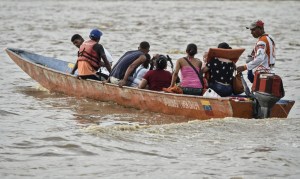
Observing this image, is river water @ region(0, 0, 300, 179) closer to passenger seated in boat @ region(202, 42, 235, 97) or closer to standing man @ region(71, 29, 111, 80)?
standing man @ region(71, 29, 111, 80)

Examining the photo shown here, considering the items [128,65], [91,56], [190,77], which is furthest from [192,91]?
Answer: [91,56]

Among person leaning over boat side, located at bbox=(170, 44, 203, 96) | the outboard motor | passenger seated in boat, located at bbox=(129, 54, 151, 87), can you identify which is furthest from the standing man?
the outboard motor

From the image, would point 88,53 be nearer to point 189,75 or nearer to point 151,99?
point 151,99

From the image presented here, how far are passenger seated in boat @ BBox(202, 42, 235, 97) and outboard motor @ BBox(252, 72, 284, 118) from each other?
0.76 metres

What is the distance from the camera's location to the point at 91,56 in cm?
1207

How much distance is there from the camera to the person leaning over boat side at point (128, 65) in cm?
1127

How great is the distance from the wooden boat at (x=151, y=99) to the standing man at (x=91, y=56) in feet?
0.60

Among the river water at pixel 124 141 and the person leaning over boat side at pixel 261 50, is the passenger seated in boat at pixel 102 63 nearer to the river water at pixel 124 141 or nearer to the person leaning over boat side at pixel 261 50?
the river water at pixel 124 141

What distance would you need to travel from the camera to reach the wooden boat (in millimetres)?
9891

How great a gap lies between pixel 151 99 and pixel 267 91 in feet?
6.87

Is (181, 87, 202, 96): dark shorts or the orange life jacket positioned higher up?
the orange life jacket

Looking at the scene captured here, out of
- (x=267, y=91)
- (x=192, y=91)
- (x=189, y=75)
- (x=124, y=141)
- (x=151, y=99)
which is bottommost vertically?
(x=124, y=141)

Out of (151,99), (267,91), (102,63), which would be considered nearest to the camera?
(267,91)

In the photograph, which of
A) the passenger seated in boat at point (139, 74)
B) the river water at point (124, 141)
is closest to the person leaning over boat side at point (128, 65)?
the passenger seated in boat at point (139, 74)
